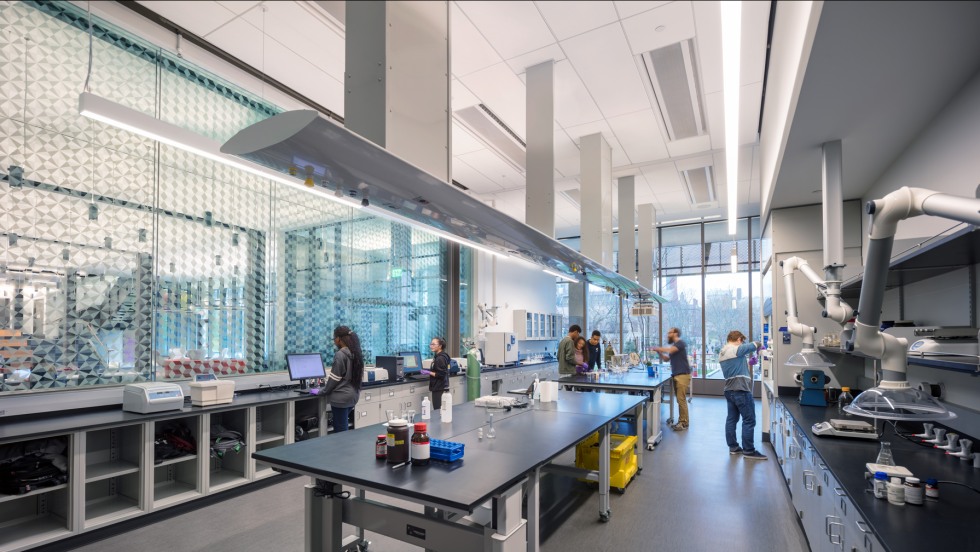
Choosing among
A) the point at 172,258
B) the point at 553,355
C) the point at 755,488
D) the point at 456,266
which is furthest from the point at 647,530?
the point at 553,355

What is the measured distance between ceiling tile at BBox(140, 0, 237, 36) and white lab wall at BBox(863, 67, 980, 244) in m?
3.07

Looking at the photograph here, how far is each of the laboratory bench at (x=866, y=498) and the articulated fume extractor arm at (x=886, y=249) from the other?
0.53 meters

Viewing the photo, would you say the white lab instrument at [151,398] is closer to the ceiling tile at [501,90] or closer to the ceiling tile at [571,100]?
the ceiling tile at [501,90]

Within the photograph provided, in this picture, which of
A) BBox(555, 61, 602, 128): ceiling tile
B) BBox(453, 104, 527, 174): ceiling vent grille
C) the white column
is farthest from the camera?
BBox(453, 104, 527, 174): ceiling vent grille

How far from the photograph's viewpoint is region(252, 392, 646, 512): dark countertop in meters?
2.06

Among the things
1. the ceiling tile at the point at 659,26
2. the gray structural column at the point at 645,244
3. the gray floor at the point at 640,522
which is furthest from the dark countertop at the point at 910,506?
the gray structural column at the point at 645,244

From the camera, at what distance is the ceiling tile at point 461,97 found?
Answer: 4.14 m


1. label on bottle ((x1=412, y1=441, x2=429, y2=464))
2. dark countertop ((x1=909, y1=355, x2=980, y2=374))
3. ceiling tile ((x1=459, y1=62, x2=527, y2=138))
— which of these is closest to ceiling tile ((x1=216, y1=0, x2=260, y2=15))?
label on bottle ((x1=412, y1=441, x2=429, y2=464))

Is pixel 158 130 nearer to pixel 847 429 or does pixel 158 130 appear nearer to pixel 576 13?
pixel 576 13

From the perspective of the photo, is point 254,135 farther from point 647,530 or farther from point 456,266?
point 456,266

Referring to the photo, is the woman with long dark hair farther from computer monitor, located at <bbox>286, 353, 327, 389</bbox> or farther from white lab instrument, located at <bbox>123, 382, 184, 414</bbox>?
white lab instrument, located at <bbox>123, 382, 184, 414</bbox>

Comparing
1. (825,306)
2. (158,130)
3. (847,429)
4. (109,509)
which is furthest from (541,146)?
(109,509)

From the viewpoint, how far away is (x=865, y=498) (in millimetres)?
1977

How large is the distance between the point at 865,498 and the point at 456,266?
7.03 m
